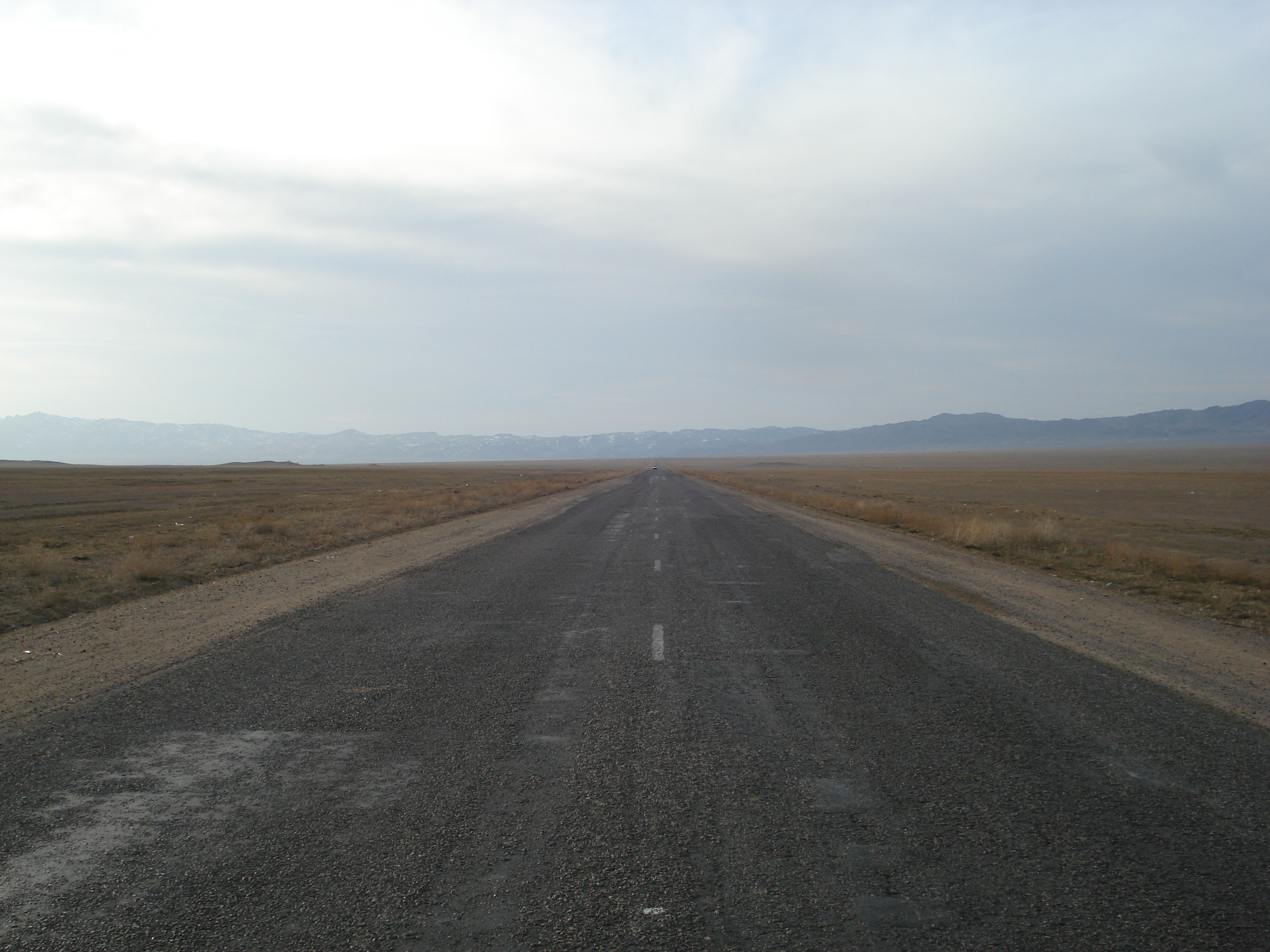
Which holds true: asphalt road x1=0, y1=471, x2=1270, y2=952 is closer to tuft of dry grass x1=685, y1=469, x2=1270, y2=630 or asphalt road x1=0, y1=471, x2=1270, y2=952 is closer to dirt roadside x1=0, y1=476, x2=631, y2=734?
dirt roadside x1=0, y1=476, x2=631, y2=734

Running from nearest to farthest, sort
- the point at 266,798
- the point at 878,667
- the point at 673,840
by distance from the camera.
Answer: the point at 673,840 → the point at 266,798 → the point at 878,667

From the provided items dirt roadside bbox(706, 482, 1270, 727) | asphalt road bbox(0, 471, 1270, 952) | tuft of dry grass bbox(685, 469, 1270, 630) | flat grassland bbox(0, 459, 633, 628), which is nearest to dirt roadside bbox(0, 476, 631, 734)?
asphalt road bbox(0, 471, 1270, 952)

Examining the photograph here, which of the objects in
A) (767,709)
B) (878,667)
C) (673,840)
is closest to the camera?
(673,840)

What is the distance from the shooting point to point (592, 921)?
10.8 feet

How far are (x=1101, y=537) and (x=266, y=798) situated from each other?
24.8m

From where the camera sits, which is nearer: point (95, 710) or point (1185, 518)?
point (95, 710)

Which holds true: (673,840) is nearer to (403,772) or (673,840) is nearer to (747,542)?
(403,772)

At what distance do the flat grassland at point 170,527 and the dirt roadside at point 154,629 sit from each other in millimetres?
925

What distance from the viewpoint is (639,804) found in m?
4.43

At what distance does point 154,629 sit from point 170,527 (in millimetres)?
18650

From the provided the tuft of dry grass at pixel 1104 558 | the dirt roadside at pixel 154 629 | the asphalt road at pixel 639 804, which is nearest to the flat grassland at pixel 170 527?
the dirt roadside at pixel 154 629

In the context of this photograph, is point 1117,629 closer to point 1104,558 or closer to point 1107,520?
point 1104,558

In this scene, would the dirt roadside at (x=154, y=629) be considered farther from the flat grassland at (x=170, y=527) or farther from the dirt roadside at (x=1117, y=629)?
the dirt roadside at (x=1117, y=629)

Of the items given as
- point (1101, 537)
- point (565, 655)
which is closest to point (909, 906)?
point (565, 655)
